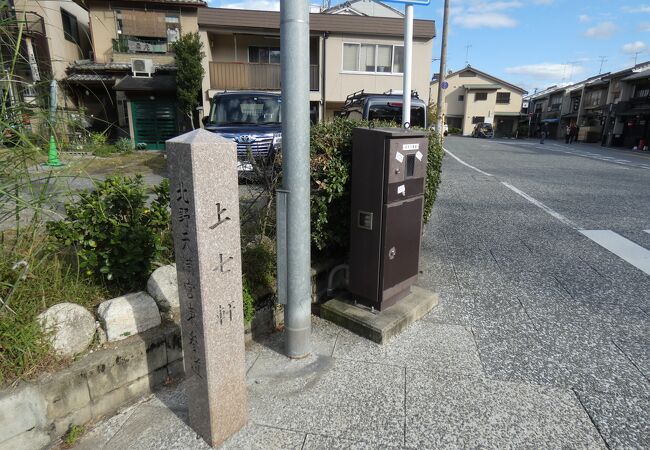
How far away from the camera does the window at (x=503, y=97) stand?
149 feet

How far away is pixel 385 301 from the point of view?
3.20 metres

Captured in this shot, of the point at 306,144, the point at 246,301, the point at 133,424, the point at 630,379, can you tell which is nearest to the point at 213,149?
the point at 306,144

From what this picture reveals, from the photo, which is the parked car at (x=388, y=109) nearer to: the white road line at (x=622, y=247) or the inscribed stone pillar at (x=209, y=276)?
the white road line at (x=622, y=247)

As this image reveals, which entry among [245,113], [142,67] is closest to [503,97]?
[142,67]

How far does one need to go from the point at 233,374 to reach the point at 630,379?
2633mm

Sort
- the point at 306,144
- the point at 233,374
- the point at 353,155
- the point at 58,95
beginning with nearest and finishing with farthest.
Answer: the point at 233,374, the point at 58,95, the point at 306,144, the point at 353,155

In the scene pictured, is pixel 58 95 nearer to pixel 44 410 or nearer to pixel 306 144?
pixel 306 144

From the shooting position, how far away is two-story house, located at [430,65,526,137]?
45.0m

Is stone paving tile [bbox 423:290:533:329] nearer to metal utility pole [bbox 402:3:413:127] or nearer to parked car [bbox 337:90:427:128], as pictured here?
metal utility pole [bbox 402:3:413:127]

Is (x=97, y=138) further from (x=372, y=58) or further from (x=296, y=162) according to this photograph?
(x=372, y=58)

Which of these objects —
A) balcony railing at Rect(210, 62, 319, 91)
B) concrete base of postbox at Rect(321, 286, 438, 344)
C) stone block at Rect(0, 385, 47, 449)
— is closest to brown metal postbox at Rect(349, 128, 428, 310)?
Answer: concrete base of postbox at Rect(321, 286, 438, 344)

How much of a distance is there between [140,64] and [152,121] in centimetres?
219

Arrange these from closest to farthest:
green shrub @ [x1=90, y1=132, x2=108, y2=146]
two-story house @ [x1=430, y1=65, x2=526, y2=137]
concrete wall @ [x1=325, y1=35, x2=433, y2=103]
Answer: green shrub @ [x1=90, y1=132, x2=108, y2=146], concrete wall @ [x1=325, y1=35, x2=433, y2=103], two-story house @ [x1=430, y1=65, x2=526, y2=137]

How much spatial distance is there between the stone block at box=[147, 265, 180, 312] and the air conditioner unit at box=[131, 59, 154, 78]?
50.4 ft
